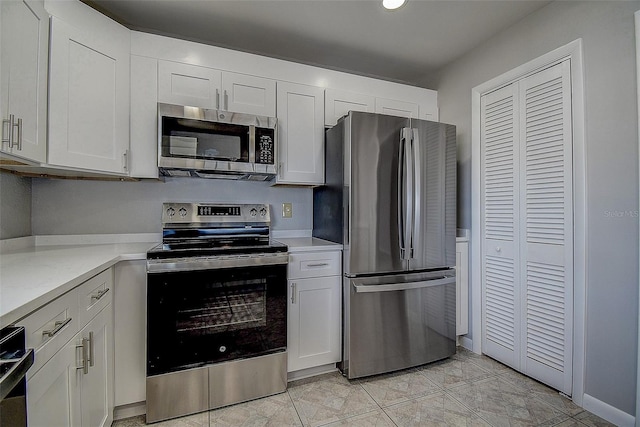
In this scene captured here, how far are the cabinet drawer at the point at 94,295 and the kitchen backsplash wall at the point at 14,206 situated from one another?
710mm

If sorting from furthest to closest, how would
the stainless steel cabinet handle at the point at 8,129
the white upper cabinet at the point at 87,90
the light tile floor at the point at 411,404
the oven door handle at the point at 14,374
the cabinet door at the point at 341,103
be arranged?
1. the cabinet door at the point at 341,103
2. the light tile floor at the point at 411,404
3. the white upper cabinet at the point at 87,90
4. the stainless steel cabinet handle at the point at 8,129
5. the oven door handle at the point at 14,374

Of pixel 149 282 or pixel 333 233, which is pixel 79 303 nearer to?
pixel 149 282

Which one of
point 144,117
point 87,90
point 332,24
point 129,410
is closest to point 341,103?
point 332,24

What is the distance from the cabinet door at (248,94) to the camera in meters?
2.08

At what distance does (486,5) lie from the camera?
2.01 metres

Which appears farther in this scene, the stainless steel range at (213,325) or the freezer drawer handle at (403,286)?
the freezer drawer handle at (403,286)

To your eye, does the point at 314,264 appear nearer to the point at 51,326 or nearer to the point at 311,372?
the point at 311,372

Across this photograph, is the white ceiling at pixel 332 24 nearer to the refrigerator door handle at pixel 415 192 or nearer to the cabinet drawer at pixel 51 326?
the refrigerator door handle at pixel 415 192

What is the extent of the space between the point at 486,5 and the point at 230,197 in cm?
229

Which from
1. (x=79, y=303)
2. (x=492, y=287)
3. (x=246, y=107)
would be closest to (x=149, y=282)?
(x=79, y=303)

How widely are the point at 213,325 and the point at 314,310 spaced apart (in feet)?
2.20

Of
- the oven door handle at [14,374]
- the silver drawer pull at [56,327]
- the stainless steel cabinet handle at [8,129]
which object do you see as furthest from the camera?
the stainless steel cabinet handle at [8,129]

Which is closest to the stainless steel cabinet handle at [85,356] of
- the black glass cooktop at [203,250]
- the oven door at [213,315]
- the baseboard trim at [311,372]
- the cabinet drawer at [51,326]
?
the cabinet drawer at [51,326]

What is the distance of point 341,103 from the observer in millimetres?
2414
